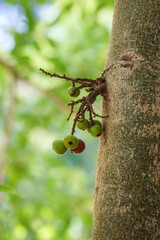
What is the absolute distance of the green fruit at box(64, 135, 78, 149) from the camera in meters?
1.56

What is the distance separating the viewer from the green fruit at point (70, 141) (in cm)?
156

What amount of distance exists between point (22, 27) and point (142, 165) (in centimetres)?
388

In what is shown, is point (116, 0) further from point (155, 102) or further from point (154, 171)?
point (154, 171)

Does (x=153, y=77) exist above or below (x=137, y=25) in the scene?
below

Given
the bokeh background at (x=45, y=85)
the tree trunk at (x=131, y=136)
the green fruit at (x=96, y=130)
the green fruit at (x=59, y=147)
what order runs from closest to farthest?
the tree trunk at (x=131, y=136) < the green fruit at (x=96, y=130) < the green fruit at (x=59, y=147) < the bokeh background at (x=45, y=85)

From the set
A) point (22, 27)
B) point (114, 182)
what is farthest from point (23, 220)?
point (114, 182)

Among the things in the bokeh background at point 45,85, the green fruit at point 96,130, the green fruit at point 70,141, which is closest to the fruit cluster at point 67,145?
the green fruit at point 70,141

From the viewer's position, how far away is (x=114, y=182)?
4.43ft

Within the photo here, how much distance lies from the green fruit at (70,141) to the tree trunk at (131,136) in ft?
0.45

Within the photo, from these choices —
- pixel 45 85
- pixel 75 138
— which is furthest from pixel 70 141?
pixel 45 85

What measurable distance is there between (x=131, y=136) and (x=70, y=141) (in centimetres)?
34

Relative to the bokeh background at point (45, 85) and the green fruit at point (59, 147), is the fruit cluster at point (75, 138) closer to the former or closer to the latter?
the green fruit at point (59, 147)

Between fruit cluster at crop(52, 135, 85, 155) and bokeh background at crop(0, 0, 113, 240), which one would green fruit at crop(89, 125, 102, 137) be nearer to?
fruit cluster at crop(52, 135, 85, 155)

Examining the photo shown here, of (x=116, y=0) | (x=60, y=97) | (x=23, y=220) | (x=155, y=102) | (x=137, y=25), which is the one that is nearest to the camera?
(x=155, y=102)
